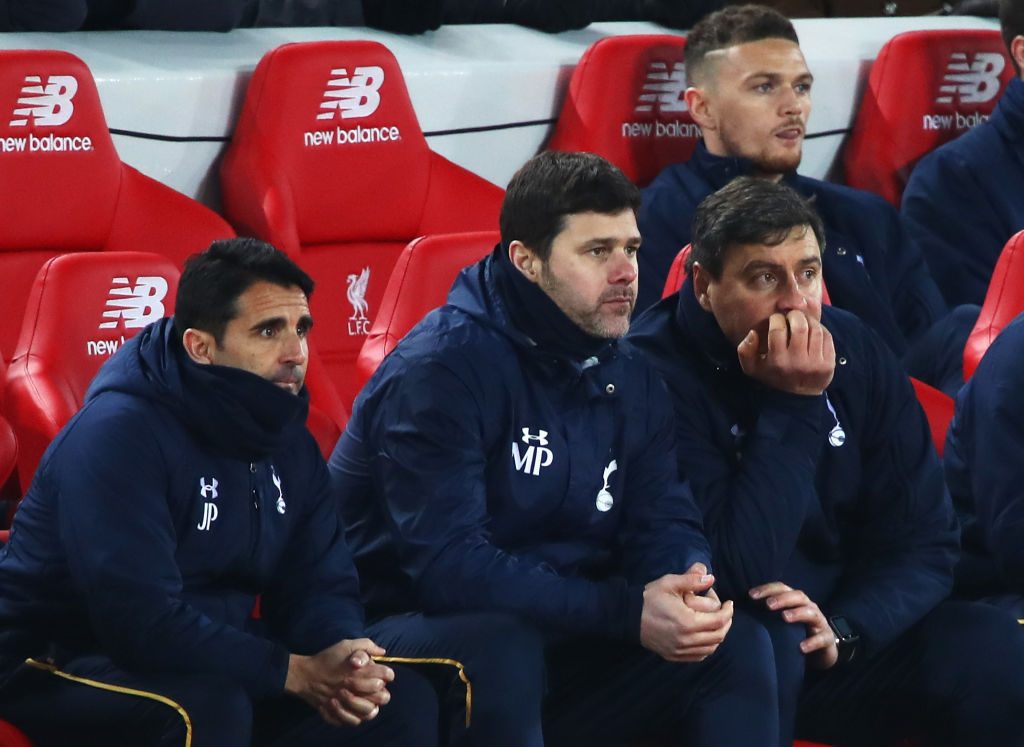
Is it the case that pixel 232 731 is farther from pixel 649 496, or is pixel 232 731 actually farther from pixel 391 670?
pixel 649 496

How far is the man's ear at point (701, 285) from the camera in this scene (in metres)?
3.32

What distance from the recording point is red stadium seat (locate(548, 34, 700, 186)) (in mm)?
4762

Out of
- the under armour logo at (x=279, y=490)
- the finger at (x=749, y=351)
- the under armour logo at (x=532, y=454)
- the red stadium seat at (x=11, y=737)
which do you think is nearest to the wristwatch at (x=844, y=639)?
the finger at (x=749, y=351)

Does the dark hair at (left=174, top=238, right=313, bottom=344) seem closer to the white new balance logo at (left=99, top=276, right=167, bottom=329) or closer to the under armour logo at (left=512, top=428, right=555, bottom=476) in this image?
the under armour logo at (left=512, top=428, right=555, bottom=476)

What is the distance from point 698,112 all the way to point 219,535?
210cm

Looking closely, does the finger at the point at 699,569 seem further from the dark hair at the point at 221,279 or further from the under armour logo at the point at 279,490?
the dark hair at the point at 221,279

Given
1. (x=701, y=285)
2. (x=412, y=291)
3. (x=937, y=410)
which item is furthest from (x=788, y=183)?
(x=701, y=285)

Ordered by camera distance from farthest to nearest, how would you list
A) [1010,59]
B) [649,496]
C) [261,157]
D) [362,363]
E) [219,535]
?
[1010,59], [261,157], [362,363], [649,496], [219,535]

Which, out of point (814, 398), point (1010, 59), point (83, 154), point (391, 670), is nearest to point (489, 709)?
point (391, 670)

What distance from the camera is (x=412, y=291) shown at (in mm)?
3811

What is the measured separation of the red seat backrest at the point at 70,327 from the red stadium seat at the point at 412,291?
1.34 feet

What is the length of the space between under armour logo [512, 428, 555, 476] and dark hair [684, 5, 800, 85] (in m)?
1.82

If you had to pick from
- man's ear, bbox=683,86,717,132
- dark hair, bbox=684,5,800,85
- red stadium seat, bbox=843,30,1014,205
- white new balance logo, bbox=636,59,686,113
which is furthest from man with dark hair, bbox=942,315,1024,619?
red stadium seat, bbox=843,30,1014,205

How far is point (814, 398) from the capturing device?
126 inches
